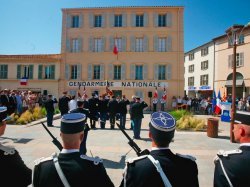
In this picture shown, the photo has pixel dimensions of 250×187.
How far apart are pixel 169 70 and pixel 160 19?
6.15 meters

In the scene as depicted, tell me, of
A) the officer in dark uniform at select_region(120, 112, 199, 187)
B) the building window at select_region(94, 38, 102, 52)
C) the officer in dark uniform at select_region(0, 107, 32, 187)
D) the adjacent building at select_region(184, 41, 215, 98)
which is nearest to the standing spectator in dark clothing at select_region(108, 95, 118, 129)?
the officer in dark uniform at select_region(0, 107, 32, 187)

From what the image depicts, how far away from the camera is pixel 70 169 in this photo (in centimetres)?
222

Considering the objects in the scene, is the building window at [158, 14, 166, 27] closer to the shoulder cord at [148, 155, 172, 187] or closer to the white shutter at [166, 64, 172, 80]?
the white shutter at [166, 64, 172, 80]

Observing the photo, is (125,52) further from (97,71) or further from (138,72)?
(97,71)

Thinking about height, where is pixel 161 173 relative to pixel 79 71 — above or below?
below

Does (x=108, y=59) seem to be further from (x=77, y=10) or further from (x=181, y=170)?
(x=181, y=170)

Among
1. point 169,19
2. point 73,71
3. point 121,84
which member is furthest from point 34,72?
point 169,19

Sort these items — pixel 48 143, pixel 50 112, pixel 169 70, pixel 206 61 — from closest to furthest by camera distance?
pixel 48 143, pixel 50 112, pixel 169 70, pixel 206 61

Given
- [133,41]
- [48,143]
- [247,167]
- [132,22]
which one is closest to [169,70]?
[133,41]

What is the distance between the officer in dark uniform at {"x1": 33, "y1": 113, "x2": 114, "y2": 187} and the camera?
2.20 meters

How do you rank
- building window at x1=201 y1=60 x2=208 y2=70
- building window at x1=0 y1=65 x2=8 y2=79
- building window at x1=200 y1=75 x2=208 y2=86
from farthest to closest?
1. building window at x1=200 y1=75 x2=208 y2=86
2. building window at x1=201 y1=60 x2=208 y2=70
3. building window at x1=0 y1=65 x2=8 y2=79

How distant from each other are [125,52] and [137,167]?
27.3m

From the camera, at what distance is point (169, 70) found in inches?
1125

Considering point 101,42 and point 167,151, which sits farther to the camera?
point 101,42
